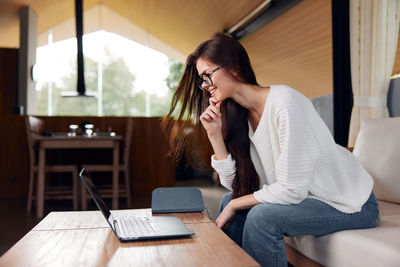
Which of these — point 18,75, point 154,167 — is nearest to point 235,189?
point 154,167

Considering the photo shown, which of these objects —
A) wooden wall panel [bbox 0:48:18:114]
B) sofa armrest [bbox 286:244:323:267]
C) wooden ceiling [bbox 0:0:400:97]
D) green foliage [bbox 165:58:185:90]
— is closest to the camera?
sofa armrest [bbox 286:244:323:267]

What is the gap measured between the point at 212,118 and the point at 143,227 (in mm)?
526

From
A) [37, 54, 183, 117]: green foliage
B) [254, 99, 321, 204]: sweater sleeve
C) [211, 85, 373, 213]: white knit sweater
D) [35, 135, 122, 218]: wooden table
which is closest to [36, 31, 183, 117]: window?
[37, 54, 183, 117]: green foliage

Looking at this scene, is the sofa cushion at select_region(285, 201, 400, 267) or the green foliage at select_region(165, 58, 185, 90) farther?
the green foliage at select_region(165, 58, 185, 90)

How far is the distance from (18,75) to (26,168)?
1902 millimetres

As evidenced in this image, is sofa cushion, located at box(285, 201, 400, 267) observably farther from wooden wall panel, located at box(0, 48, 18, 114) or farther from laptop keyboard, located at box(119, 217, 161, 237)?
wooden wall panel, located at box(0, 48, 18, 114)

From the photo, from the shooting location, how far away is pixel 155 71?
992 cm

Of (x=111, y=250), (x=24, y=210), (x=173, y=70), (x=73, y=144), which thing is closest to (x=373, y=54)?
(x=111, y=250)

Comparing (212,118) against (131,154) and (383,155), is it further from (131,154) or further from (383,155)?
(131,154)

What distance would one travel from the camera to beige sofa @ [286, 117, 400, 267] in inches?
43.6

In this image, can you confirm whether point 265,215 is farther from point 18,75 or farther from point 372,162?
point 18,75

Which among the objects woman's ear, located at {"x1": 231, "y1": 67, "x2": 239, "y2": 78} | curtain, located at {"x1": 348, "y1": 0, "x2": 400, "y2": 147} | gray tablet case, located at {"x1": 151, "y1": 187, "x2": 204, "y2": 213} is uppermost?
curtain, located at {"x1": 348, "y1": 0, "x2": 400, "y2": 147}

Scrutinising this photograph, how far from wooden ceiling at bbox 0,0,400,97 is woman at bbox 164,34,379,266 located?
3.94 metres

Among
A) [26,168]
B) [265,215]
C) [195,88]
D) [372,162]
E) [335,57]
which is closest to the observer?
[265,215]
